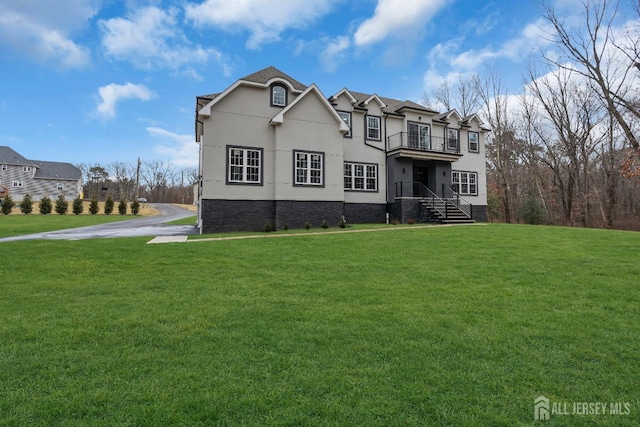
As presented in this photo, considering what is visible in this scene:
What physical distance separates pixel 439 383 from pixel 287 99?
631 inches

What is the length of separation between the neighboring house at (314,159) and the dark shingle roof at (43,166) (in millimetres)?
42301

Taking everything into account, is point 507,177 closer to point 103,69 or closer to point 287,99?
point 287,99

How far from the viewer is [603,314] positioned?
4305 millimetres

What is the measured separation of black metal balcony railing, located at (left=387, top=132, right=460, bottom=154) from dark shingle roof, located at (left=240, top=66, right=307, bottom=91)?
6721 mm

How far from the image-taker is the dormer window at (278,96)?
16.4m

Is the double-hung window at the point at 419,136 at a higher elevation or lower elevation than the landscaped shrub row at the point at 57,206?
higher

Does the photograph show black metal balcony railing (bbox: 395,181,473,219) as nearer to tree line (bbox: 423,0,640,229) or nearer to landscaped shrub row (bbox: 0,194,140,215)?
tree line (bbox: 423,0,640,229)

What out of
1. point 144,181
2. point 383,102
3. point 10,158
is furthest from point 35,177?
point 383,102

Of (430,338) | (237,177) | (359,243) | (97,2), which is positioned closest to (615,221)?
(359,243)

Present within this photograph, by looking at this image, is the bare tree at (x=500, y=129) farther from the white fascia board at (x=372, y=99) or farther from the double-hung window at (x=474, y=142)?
the white fascia board at (x=372, y=99)

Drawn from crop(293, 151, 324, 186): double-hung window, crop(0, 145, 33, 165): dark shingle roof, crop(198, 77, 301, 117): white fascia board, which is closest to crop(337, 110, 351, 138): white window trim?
crop(293, 151, 324, 186): double-hung window

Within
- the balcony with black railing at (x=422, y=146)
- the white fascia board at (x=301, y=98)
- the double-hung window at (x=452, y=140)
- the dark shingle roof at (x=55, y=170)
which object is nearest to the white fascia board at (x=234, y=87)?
the white fascia board at (x=301, y=98)

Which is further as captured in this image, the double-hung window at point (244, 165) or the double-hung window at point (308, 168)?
the double-hung window at point (308, 168)

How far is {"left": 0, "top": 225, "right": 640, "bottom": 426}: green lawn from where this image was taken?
2385mm
